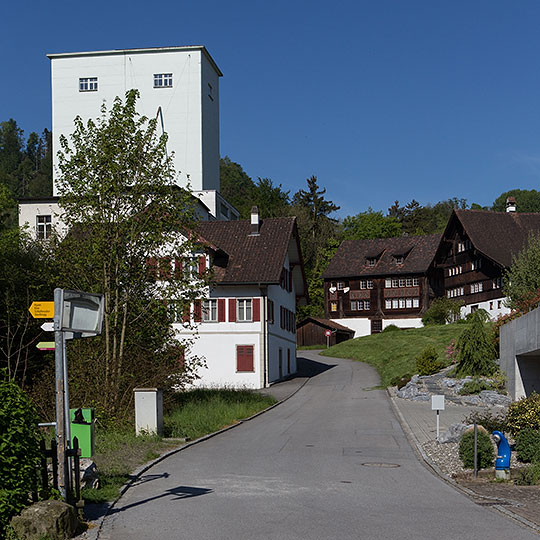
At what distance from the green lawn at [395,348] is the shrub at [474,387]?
940 centimetres

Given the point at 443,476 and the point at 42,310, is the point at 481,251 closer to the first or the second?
the point at 443,476

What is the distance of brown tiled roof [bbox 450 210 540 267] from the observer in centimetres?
6956

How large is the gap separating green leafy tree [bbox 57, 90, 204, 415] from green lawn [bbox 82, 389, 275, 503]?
157 cm

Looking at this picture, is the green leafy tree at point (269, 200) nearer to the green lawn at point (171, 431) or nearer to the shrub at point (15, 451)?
the green lawn at point (171, 431)

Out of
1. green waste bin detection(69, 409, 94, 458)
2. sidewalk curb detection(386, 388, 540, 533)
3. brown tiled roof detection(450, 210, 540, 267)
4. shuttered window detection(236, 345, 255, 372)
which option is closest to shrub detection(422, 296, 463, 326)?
brown tiled roof detection(450, 210, 540, 267)

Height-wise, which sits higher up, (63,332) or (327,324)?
(63,332)

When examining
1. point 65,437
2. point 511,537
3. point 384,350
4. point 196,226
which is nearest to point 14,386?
point 65,437

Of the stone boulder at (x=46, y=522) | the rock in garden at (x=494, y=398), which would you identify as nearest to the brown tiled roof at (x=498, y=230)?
the rock in garden at (x=494, y=398)

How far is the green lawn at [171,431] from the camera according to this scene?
1340cm

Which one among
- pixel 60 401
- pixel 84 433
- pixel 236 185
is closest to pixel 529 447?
pixel 84 433

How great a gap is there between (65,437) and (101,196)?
13668 mm

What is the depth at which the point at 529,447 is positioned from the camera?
16.4 metres

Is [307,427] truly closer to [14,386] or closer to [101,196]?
[101,196]

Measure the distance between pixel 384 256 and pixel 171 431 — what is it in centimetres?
6377
